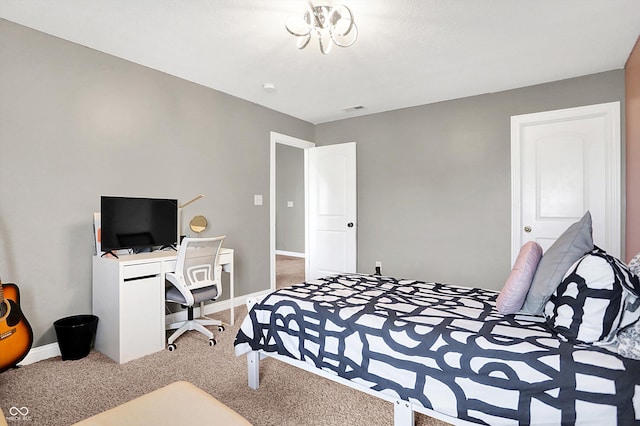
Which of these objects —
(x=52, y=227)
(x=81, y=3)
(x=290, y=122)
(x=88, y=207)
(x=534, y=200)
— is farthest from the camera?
(x=290, y=122)

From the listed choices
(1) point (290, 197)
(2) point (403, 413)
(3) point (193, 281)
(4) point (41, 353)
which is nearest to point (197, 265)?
(3) point (193, 281)

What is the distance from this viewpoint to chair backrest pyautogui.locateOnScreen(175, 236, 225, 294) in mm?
2744

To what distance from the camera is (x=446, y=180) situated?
4.01 meters

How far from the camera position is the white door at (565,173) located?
314cm

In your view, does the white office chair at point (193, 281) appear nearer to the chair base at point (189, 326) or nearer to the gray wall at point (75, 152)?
the chair base at point (189, 326)

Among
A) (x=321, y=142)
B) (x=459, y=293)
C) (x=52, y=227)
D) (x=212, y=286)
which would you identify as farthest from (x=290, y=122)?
(x=459, y=293)

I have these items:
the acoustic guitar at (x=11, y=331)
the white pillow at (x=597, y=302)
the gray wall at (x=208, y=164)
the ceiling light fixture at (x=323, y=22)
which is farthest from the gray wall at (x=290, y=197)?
the white pillow at (x=597, y=302)

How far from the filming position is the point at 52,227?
2.54m

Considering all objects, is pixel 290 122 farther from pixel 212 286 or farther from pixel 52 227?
pixel 52 227

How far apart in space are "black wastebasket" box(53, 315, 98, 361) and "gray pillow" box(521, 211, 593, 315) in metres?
2.97

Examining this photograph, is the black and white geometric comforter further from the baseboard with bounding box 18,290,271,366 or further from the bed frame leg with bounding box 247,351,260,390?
the baseboard with bounding box 18,290,271,366

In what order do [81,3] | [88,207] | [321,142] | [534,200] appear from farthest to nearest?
[321,142] → [534,200] → [88,207] → [81,3]

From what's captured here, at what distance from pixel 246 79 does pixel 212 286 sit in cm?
211

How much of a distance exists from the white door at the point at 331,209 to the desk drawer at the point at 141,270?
8.42 ft
